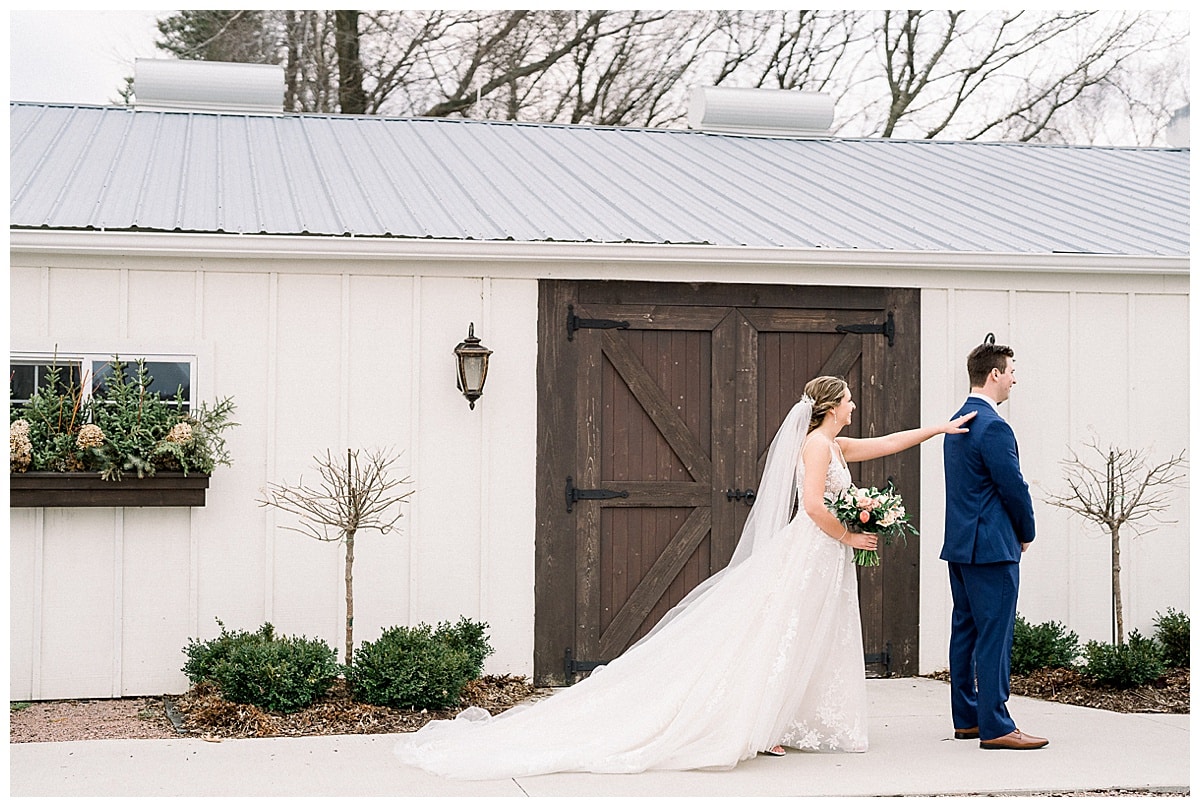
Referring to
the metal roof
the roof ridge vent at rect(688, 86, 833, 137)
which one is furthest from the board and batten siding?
the roof ridge vent at rect(688, 86, 833, 137)

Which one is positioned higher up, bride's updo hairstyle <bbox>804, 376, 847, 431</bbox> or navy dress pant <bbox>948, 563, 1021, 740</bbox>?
bride's updo hairstyle <bbox>804, 376, 847, 431</bbox>

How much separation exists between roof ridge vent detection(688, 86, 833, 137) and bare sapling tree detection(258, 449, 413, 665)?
553 cm

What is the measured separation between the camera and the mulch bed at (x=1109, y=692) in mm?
7320

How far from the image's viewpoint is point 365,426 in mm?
7758

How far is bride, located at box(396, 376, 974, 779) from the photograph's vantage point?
5.88 meters

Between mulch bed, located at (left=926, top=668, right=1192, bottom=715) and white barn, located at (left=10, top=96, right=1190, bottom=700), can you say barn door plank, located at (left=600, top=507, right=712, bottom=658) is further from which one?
mulch bed, located at (left=926, top=668, right=1192, bottom=715)

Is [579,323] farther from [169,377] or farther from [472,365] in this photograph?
[169,377]

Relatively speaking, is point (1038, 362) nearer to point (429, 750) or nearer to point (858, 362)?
point (858, 362)

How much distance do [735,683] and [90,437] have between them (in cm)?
365

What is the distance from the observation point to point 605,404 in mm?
8031

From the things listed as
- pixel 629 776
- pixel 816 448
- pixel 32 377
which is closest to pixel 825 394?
pixel 816 448

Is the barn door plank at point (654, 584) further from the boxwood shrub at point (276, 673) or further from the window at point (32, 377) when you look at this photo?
the window at point (32, 377)
